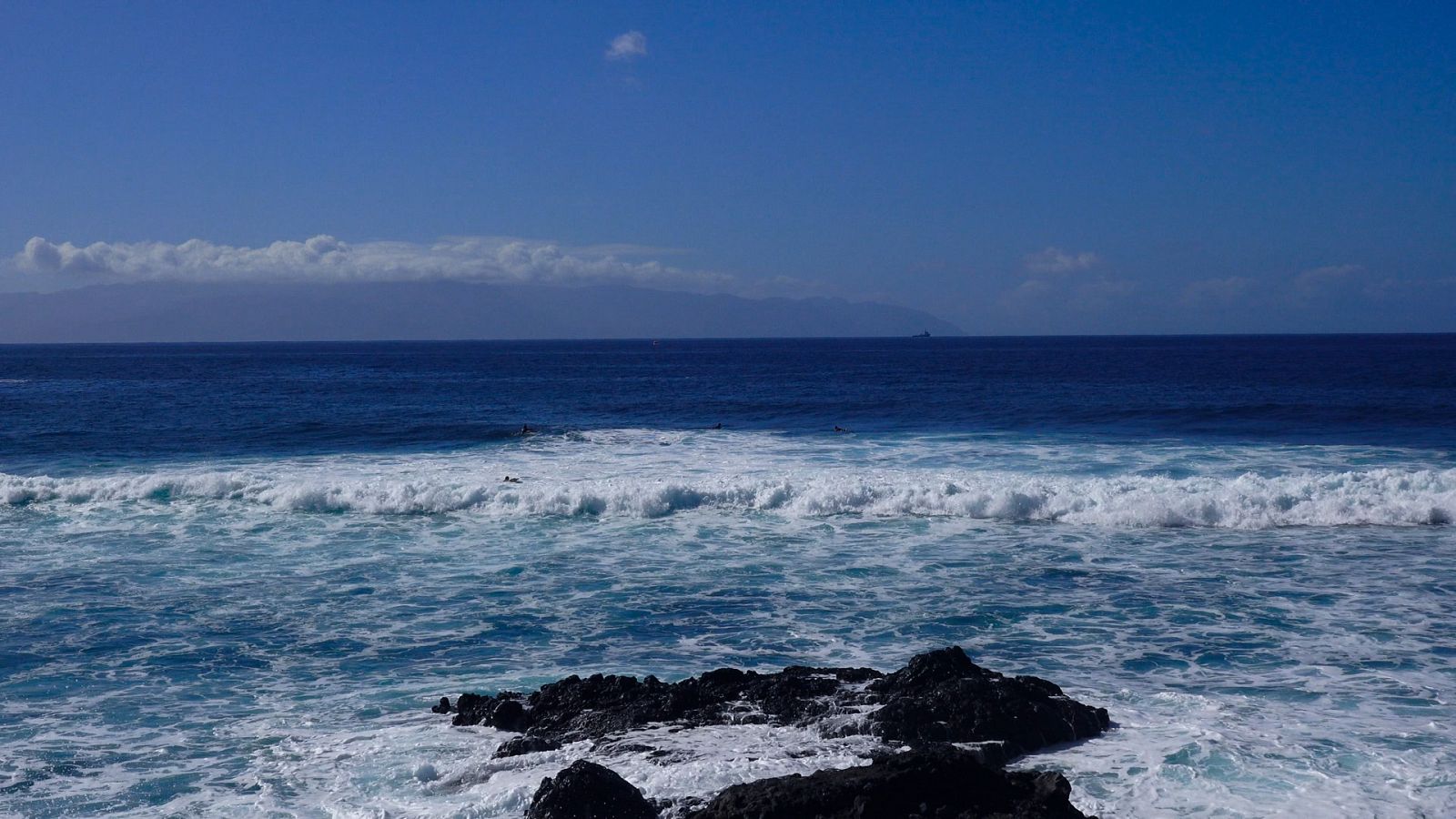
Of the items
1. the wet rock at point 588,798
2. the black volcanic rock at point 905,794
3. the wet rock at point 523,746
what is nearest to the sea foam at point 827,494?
the wet rock at point 523,746

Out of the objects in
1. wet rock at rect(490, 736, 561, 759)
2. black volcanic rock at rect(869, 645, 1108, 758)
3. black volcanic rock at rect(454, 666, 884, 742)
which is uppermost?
black volcanic rock at rect(869, 645, 1108, 758)

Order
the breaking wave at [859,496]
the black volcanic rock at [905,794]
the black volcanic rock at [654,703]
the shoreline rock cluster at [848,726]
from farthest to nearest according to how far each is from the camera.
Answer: the breaking wave at [859,496]
the black volcanic rock at [654,703]
the shoreline rock cluster at [848,726]
the black volcanic rock at [905,794]

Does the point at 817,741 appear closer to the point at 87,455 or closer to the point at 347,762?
the point at 347,762

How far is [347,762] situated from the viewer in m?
10.8

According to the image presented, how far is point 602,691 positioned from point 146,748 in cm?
507

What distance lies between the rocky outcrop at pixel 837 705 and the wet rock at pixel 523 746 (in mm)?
164

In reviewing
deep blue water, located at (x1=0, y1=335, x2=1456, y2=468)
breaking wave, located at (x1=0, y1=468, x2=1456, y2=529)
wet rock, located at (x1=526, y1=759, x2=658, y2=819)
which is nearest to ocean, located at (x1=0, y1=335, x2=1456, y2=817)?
breaking wave, located at (x1=0, y1=468, x2=1456, y2=529)

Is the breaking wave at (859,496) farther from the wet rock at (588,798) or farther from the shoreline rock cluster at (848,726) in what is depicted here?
the wet rock at (588,798)

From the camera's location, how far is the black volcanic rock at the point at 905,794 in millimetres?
8328

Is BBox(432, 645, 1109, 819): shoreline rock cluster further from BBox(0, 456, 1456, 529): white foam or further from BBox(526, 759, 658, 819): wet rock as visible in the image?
BBox(0, 456, 1456, 529): white foam

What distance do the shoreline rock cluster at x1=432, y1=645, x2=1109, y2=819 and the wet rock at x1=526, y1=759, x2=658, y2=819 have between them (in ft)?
0.04

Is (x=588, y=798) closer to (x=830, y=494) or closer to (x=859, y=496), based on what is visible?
(x=830, y=494)

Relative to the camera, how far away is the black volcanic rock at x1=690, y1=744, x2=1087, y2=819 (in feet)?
27.3

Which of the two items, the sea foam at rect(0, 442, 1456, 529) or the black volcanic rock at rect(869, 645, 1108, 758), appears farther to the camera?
the sea foam at rect(0, 442, 1456, 529)
